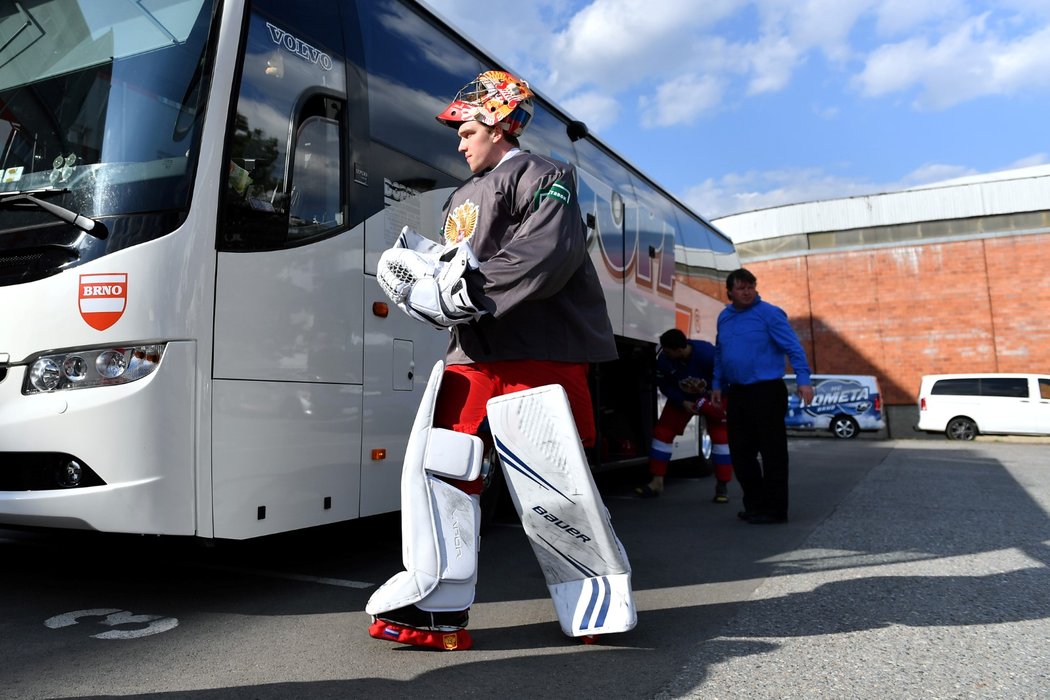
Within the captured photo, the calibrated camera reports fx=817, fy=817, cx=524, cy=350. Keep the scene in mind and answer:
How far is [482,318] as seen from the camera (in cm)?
289

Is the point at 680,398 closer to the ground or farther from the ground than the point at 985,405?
farther from the ground

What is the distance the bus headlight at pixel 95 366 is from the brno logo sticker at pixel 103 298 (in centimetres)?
11

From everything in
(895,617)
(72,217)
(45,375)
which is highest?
(72,217)

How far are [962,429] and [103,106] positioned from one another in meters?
21.5

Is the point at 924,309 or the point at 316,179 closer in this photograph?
the point at 316,179

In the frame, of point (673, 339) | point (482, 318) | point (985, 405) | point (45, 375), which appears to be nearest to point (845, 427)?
point (985, 405)

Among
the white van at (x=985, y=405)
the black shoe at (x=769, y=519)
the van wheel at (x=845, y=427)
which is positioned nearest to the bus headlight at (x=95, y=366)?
the black shoe at (x=769, y=519)

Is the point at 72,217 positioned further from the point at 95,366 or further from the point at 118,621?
the point at 118,621

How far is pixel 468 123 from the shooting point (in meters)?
3.16

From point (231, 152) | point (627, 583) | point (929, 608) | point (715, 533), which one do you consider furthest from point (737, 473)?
point (231, 152)

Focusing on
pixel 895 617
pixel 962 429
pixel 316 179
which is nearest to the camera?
pixel 895 617

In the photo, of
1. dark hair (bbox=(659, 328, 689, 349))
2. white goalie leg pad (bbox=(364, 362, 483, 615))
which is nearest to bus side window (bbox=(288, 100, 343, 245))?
white goalie leg pad (bbox=(364, 362, 483, 615))

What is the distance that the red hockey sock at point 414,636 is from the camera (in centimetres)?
278

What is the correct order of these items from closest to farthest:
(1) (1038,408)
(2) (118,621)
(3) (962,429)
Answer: (2) (118,621) → (1) (1038,408) → (3) (962,429)
